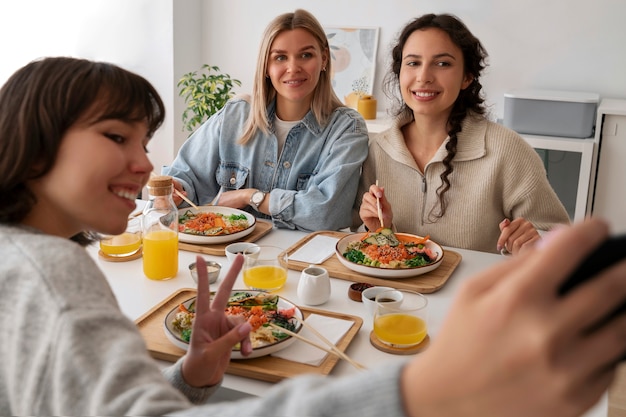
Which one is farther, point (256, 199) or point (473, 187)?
point (256, 199)

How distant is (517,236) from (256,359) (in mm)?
950

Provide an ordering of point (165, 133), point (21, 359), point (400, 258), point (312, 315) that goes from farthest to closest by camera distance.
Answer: point (165, 133) → point (400, 258) → point (312, 315) → point (21, 359)

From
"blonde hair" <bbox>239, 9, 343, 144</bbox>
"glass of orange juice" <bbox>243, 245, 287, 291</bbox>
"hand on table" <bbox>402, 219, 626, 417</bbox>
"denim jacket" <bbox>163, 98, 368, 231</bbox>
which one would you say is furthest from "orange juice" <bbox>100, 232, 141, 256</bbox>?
"hand on table" <bbox>402, 219, 626, 417</bbox>

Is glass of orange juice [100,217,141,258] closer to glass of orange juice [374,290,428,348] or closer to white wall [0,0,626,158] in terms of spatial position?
glass of orange juice [374,290,428,348]

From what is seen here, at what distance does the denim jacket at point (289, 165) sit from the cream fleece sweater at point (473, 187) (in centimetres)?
15

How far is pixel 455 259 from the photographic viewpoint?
1.94 m

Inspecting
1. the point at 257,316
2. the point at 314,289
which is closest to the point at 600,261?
the point at 257,316

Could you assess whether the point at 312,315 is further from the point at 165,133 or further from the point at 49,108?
the point at 165,133

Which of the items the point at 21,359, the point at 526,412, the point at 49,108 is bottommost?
the point at 21,359

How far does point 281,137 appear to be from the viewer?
2.54 metres

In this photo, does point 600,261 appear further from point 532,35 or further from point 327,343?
point 532,35

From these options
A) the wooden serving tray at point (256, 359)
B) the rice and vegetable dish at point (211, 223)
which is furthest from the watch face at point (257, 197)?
the wooden serving tray at point (256, 359)

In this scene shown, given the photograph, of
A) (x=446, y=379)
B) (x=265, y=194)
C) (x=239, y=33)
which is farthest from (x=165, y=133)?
(x=446, y=379)

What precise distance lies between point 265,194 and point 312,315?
2.95 ft
